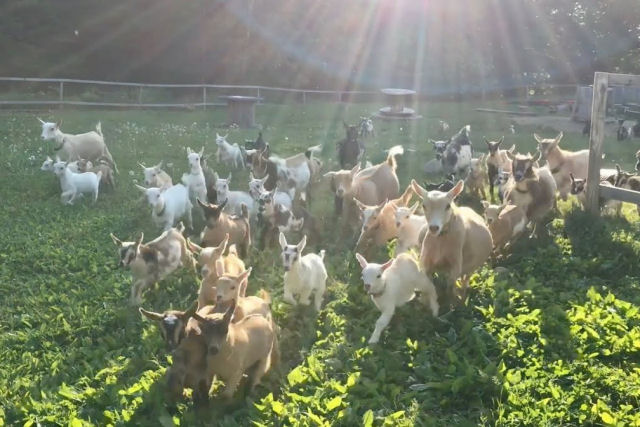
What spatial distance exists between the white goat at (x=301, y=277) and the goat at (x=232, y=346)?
1413 mm

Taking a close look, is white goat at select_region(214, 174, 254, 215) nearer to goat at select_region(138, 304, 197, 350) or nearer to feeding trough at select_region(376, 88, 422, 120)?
goat at select_region(138, 304, 197, 350)

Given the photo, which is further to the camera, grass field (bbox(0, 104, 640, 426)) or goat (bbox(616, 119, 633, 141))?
goat (bbox(616, 119, 633, 141))

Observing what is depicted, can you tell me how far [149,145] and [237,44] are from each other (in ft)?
64.3

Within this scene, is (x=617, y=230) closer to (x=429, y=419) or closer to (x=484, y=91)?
(x=429, y=419)

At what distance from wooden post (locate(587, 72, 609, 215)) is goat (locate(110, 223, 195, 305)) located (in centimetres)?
595

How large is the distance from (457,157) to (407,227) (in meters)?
5.38

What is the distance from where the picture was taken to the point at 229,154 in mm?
15305

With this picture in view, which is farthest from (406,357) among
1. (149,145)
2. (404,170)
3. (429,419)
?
(149,145)

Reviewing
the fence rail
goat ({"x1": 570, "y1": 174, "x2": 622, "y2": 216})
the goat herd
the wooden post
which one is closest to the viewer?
the goat herd

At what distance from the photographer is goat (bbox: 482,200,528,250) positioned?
822cm

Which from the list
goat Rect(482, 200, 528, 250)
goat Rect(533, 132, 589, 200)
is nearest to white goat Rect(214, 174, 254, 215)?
goat Rect(482, 200, 528, 250)

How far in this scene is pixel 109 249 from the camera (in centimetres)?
892

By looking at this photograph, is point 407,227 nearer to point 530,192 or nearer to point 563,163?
point 530,192

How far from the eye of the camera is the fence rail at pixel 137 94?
2505 cm
